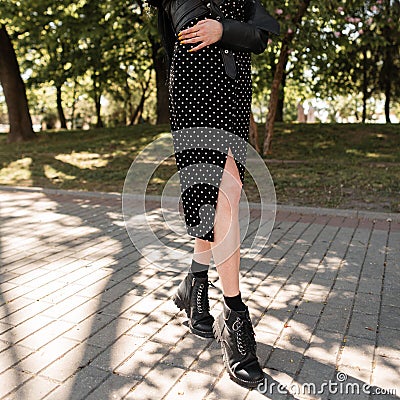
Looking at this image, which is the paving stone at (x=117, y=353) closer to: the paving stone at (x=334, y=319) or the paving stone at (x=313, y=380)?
the paving stone at (x=313, y=380)

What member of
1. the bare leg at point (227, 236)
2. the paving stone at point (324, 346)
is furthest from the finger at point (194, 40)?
the paving stone at point (324, 346)

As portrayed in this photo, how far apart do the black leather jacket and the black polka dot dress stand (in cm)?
6

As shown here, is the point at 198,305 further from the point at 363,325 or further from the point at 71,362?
the point at 363,325

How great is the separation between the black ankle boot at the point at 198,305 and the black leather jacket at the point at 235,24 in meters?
1.37

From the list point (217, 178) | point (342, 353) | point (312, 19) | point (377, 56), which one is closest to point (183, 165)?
point (217, 178)

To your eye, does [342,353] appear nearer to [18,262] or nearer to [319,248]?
[319,248]

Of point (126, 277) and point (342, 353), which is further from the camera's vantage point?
point (126, 277)

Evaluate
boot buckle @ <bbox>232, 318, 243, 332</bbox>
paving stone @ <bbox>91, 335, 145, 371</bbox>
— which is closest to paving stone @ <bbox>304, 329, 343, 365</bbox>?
boot buckle @ <bbox>232, 318, 243, 332</bbox>

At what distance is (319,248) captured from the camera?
15.8ft

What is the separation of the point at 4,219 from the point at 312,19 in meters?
7.07

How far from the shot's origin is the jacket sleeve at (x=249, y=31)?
2482mm

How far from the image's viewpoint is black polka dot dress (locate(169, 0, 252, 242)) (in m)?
2.58

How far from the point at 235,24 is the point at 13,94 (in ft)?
49.7

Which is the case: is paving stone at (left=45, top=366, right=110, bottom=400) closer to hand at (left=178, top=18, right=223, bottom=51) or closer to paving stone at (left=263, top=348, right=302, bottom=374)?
paving stone at (left=263, top=348, right=302, bottom=374)
